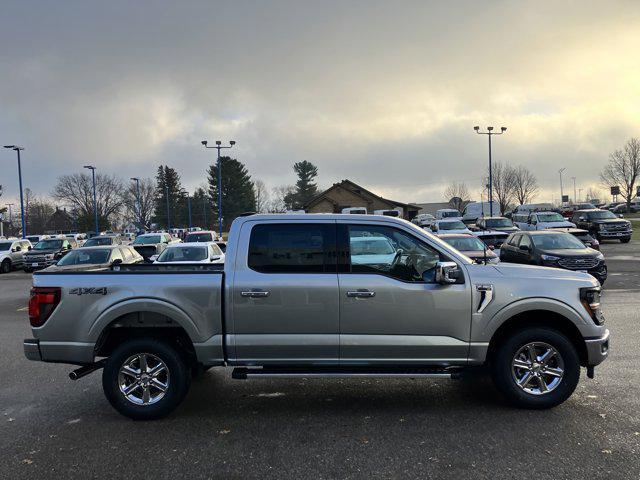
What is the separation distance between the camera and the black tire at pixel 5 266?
25.2 metres

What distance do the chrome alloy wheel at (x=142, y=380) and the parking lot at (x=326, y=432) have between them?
0.25 m

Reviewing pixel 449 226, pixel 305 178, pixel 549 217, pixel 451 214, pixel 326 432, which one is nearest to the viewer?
pixel 326 432

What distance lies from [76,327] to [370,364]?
9.40 ft

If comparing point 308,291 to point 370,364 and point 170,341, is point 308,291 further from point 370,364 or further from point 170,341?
point 170,341

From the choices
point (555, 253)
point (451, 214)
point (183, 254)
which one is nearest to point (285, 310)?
point (183, 254)

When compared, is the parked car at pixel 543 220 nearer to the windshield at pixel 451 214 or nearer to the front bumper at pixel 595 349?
the windshield at pixel 451 214

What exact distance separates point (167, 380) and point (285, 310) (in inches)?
54.1

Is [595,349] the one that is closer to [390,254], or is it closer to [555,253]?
[390,254]

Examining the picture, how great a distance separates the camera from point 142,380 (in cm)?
480

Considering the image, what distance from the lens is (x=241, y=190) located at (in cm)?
8938

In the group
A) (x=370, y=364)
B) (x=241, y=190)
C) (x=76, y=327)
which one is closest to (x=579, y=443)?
(x=370, y=364)


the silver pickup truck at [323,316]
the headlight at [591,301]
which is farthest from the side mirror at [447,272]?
the headlight at [591,301]

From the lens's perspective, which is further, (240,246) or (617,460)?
(240,246)

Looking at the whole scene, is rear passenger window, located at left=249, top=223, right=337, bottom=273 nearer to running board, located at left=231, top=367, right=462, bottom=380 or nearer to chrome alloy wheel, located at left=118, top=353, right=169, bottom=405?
running board, located at left=231, top=367, right=462, bottom=380
